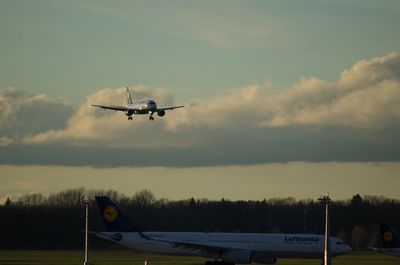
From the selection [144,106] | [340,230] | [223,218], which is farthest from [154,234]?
[223,218]

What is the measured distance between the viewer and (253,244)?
98.6 metres

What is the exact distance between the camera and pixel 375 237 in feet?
552

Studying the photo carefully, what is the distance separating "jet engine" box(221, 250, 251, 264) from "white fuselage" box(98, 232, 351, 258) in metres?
0.59

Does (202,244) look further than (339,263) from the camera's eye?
No

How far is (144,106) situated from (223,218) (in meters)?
86.9

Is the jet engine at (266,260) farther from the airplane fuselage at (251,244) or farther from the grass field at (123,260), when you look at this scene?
the grass field at (123,260)

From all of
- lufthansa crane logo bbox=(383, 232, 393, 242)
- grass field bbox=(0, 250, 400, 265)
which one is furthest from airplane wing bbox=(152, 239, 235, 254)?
lufthansa crane logo bbox=(383, 232, 393, 242)

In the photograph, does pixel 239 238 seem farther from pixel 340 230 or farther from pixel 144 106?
pixel 340 230

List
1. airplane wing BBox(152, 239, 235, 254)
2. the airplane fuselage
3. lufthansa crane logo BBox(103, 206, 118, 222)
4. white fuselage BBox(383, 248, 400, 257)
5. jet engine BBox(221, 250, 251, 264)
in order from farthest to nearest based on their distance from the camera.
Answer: white fuselage BBox(383, 248, 400, 257), lufthansa crane logo BBox(103, 206, 118, 222), the airplane fuselage, jet engine BBox(221, 250, 251, 264), airplane wing BBox(152, 239, 235, 254)

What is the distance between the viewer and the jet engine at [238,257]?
A: 97.2 m

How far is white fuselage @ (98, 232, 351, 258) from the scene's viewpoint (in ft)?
322

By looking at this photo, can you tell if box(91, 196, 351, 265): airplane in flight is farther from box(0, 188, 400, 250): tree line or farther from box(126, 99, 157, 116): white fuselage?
box(0, 188, 400, 250): tree line

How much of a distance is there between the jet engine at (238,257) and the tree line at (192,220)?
59957 millimetres

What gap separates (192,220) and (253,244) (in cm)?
8803
